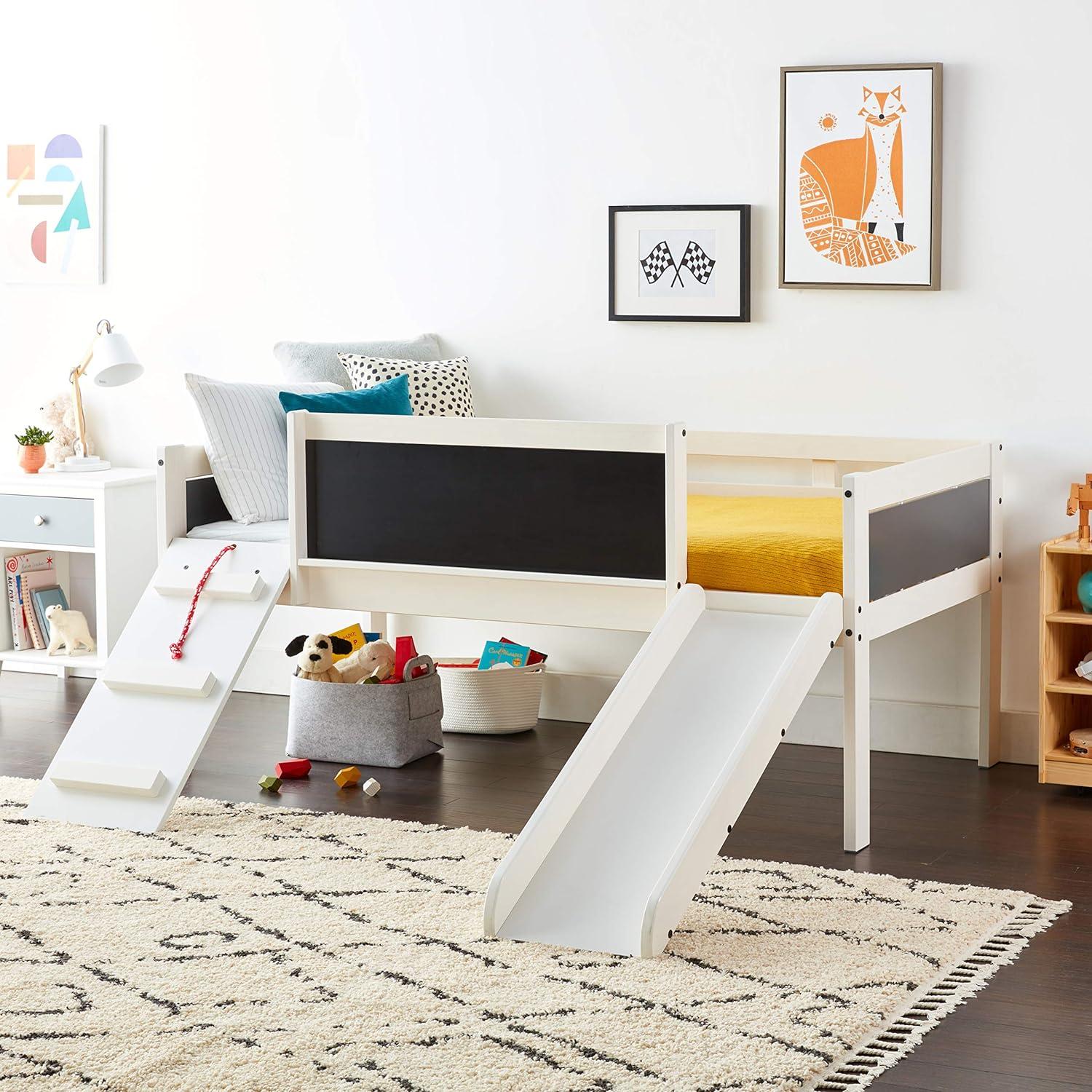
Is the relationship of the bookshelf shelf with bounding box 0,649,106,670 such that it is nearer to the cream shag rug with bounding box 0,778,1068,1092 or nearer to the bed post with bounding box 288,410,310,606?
the bed post with bounding box 288,410,310,606

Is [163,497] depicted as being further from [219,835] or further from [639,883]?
[639,883]

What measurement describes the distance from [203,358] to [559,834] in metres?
2.33

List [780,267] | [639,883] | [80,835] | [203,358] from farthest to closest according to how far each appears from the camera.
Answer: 1. [203,358]
2. [780,267]
3. [80,835]
4. [639,883]

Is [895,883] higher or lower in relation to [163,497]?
lower

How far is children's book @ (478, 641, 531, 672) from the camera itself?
3980 millimetres

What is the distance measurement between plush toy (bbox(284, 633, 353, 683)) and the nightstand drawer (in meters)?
0.93

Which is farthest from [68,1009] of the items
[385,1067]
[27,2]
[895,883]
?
[27,2]

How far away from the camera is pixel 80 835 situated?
3.02 m

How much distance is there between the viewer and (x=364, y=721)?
11.7 ft

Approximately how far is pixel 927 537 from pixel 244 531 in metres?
1.45

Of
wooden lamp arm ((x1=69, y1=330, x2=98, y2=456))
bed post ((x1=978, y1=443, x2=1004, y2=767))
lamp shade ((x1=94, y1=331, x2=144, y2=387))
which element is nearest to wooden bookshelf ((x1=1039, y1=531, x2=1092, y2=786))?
bed post ((x1=978, y1=443, x2=1004, y2=767))

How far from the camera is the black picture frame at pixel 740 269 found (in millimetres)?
3805

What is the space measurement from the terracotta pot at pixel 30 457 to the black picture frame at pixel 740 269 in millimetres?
1704

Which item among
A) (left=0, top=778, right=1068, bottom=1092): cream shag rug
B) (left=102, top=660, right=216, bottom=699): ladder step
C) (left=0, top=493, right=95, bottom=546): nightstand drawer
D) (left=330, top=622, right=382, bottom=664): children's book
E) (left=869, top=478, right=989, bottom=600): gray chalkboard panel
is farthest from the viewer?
(left=0, top=493, right=95, bottom=546): nightstand drawer
